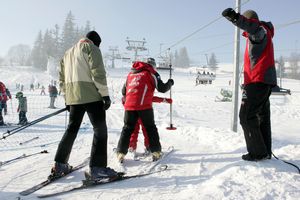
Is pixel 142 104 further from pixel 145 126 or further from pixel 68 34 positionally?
pixel 68 34

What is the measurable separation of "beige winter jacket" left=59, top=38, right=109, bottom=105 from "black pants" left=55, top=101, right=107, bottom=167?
11 cm

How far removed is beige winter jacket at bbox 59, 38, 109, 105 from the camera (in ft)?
12.9

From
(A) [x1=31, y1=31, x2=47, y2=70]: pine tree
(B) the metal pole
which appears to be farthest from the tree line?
(B) the metal pole

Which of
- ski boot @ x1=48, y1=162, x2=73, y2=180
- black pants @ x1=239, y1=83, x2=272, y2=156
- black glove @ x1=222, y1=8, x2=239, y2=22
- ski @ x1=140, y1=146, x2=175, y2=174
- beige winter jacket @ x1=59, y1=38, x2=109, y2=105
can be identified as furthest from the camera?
ski @ x1=140, y1=146, x2=175, y2=174

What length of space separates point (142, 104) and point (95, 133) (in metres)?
1.10

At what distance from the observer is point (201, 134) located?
7.25 meters

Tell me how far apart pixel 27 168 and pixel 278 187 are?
136 inches

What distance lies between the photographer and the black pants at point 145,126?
16.2 feet

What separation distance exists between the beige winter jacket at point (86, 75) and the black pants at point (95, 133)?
0.11m

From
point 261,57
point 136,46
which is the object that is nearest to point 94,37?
point 261,57

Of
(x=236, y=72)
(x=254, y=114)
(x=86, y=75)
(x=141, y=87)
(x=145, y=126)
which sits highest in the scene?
(x=236, y=72)

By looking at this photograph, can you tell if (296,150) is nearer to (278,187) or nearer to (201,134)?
(278,187)

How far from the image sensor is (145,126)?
197 inches

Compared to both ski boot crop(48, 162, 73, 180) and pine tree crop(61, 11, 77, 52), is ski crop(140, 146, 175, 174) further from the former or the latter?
pine tree crop(61, 11, 77, 52)
